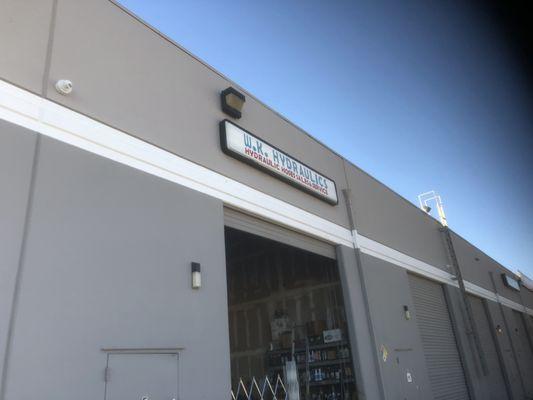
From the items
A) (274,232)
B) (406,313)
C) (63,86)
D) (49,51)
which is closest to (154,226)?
(63,86)

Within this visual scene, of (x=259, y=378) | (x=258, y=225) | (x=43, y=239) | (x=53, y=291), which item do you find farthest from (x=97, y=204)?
(x=259, y=378)

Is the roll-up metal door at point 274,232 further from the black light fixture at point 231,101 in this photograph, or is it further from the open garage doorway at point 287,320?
the black light fixture at point 231,101

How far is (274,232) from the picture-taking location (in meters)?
7.67

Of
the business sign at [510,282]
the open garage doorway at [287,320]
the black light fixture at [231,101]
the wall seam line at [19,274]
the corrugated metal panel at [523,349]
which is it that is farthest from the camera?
the business sign at [510,282]

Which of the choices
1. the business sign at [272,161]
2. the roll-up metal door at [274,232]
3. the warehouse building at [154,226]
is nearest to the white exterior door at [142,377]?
the warehouse building at [154,226]

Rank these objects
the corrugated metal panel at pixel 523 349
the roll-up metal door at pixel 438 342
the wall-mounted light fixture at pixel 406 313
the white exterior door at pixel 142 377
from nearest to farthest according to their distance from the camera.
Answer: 1. the white exterior door at pixel 142 377
2. the wall-mounted light fixture at pixel 406 313
3. the roll-up metal door at pixel 438 342
4. the corrugated metal panel at pixel 523 349

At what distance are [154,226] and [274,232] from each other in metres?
2.80

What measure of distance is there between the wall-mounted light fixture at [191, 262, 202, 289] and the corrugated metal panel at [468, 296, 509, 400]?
→ 11465 mm

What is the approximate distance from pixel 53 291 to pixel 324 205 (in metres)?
5.92

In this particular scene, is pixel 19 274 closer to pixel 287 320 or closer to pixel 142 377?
pixel 142 377

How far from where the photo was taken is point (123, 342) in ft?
14.8

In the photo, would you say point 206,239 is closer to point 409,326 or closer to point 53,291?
point 53,291

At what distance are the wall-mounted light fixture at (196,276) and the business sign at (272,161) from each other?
6.61 feet

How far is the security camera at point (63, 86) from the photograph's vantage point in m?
4.80
